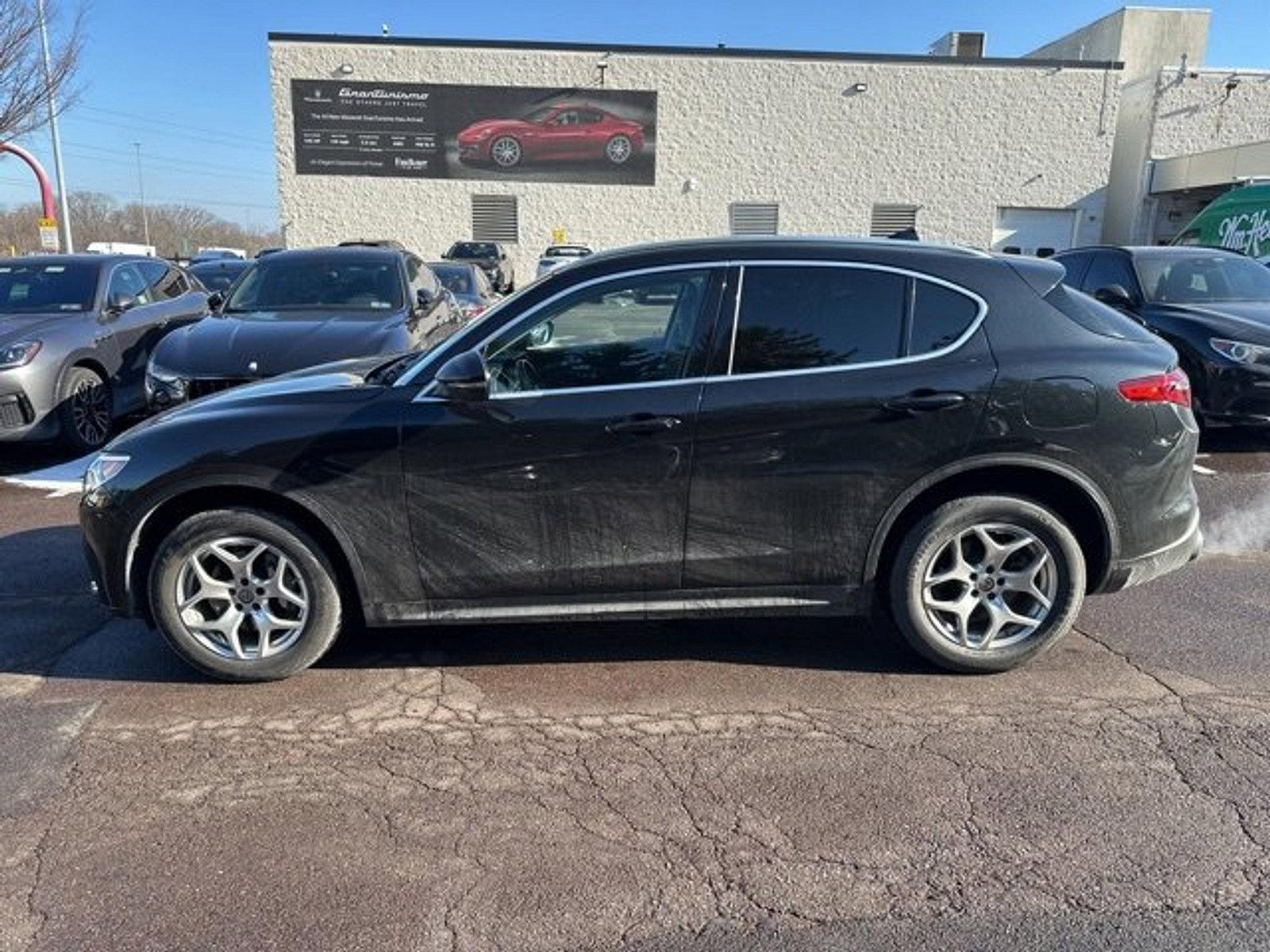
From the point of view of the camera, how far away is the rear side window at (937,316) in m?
3.62

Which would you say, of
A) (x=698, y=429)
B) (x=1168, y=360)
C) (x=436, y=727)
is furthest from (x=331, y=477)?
(x=1168, y=360)

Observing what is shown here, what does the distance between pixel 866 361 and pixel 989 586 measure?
3.56 feet

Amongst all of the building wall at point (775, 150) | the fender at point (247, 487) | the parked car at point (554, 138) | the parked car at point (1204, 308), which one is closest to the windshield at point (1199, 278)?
the parked car at point (1204, 308)

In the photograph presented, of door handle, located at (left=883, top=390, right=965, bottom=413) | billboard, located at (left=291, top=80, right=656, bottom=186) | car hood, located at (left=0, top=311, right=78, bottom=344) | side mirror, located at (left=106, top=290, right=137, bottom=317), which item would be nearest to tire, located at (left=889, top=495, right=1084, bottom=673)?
door handle, located at (left=883, top=390, right=965, bottom=413)

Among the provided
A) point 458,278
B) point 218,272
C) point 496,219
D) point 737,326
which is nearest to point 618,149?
point 496,219

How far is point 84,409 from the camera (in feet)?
Result: 24.8

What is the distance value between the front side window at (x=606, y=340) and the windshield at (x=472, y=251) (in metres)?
23.4

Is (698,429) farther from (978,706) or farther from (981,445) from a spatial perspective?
(978,706)

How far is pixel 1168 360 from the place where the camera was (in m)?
3.74

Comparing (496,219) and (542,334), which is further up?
(496,219)

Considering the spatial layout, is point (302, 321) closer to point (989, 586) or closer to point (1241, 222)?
point (989, 586)

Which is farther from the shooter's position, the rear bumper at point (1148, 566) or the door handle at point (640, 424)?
the rear bumper at point (1148, 566)

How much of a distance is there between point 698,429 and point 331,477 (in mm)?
1463

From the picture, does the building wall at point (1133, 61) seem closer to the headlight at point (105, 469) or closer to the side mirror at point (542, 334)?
the side mirror at point (542, 334)
